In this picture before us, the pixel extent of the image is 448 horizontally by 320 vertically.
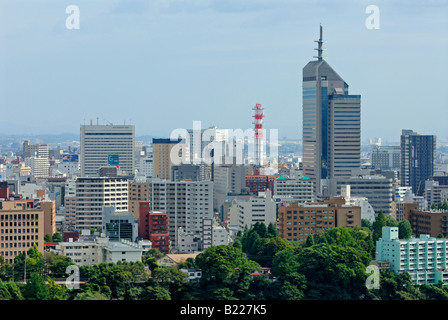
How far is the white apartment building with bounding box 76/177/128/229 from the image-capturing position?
17.4 m

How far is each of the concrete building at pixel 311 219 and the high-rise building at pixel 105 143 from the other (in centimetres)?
1852

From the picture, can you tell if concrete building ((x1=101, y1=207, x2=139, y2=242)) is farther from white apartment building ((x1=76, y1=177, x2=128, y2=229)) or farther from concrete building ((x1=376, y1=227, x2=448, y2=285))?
concrete building ((x1=376, y1=227, x2=448, y2=285))

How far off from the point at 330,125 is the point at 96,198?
1180cm

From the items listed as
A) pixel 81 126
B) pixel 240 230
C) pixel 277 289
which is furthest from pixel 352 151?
pixel 277 289

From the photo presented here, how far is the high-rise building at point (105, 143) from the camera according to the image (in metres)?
33.6

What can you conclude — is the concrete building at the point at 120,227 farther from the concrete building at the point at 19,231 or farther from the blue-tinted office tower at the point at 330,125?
the blue-tinted office tower at the point at 330,125

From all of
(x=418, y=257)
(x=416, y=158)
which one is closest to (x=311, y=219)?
(x=418, y=257)

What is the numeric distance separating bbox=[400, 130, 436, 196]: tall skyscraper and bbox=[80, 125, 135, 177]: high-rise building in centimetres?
887

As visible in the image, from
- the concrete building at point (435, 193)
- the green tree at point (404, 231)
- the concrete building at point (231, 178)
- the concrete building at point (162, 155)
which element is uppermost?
the concrete building at point (162, 155)

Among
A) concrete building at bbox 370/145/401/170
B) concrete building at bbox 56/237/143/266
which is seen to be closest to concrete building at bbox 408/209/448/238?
concrete building at bbox 56/237/143/266

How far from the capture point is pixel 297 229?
49.7ft

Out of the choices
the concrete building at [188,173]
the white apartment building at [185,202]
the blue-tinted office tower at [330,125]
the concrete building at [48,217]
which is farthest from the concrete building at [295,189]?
the concrete building at [48,217]
